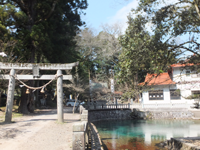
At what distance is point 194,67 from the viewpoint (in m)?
7.73

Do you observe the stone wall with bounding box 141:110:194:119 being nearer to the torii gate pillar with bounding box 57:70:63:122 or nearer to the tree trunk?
the tree trunk

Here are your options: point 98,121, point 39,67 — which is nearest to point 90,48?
point 98,121

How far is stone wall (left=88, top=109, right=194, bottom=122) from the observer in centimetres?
2151

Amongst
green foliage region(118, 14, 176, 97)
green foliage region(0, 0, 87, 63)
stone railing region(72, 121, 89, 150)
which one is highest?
green foliage region(0, 0, 87, 63)

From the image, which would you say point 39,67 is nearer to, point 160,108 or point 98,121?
point 98,121

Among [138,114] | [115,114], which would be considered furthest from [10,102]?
[138,114]

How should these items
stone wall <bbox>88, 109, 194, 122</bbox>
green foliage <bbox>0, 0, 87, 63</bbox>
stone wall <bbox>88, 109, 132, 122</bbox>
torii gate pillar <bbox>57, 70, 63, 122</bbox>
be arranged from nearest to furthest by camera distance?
1. torii gate pillar <bbox>57, 70, 63, 122</bbox>
2. green foliage <bbox>0, 0, 87, 63</bbox>
3. stone wall <bbox>88, 109, 194, 122</bbox>
4. stone wall <bbox>88, 109, 132, 122</bbox>

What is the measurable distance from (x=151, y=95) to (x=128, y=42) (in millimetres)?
19923

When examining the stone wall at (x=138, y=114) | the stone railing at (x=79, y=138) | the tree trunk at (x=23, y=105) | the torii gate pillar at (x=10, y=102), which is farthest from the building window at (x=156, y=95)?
the stone railing at (x=79, y=138)

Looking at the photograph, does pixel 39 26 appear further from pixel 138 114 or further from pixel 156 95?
pixel 156 95

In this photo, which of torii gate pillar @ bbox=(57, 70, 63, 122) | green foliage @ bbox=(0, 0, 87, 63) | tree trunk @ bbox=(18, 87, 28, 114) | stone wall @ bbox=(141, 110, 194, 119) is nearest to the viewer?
torii gate pillar @ bbox=(57, 70, 63, 122)

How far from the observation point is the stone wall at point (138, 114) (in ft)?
70.6

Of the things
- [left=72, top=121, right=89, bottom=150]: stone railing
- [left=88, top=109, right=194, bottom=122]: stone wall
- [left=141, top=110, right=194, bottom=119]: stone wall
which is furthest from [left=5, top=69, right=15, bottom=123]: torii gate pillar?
[left=141, top=110, right=194, bottom=119]: stone wall

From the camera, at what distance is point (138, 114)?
23047 mm
